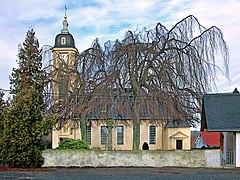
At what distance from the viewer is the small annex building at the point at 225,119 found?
24406 mm

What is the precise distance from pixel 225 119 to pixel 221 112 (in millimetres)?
1083

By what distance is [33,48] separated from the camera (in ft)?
107

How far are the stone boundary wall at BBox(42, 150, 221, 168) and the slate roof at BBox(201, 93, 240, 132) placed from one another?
5.86ft

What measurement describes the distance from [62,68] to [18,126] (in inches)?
322

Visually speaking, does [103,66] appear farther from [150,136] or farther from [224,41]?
[150,136]

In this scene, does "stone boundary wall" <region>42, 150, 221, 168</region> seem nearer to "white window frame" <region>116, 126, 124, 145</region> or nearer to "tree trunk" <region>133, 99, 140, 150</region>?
"tree trunk" <region>133, 99, 140, 150</region>

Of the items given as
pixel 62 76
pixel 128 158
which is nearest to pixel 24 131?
pixel 128 158

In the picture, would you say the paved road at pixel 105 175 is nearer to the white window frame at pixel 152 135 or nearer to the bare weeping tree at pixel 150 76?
the bare weeping tree at pixel 150 76

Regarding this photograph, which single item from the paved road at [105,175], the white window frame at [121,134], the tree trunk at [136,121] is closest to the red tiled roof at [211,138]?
the white window frame at [121,134]

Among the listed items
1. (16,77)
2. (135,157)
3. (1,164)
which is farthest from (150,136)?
(1,164)

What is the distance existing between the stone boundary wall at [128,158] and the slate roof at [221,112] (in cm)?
179

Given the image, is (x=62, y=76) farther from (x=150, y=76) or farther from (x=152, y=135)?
(x=152, y=135)

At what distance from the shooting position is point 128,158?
24.2 meters

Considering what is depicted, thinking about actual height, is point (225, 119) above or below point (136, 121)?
above
